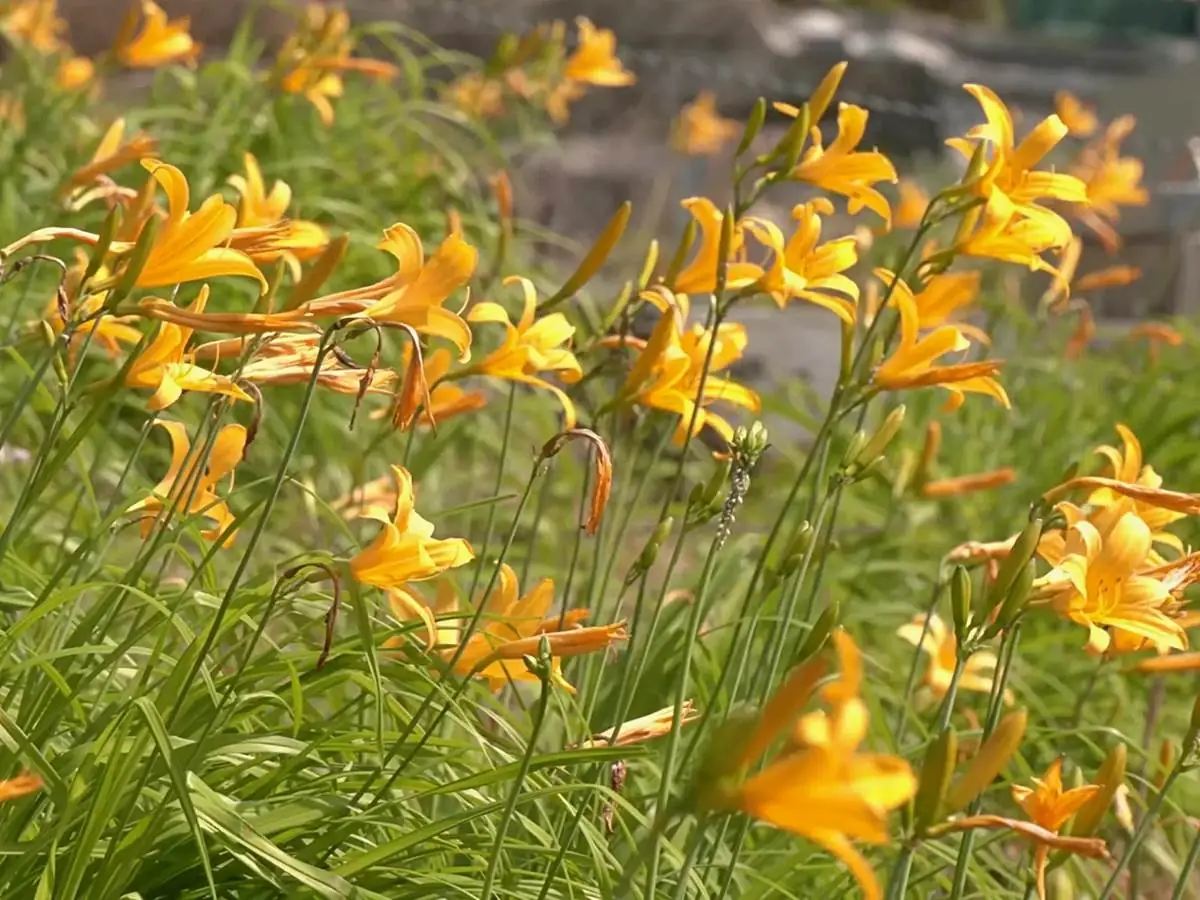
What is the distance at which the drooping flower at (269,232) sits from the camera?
4.16 feet

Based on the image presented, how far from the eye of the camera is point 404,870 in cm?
129

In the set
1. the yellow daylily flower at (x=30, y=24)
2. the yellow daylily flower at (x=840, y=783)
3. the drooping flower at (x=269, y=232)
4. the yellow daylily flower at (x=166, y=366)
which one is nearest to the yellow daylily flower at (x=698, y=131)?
the yellow daylily flower at (x=30, y=24)

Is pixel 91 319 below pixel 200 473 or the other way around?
the other way around

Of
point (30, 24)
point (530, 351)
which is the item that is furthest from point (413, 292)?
point (30, 24)

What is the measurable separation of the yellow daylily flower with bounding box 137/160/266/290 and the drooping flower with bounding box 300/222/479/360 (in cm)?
7

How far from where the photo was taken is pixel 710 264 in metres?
1.64

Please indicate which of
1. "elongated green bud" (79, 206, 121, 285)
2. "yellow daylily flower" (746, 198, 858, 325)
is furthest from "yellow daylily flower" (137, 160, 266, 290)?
"yellow daylily flower" (746, 198, 858, 325)

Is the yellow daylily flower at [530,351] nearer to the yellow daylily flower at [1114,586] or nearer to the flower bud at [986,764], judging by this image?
the yellow daylily flower at [1114,586]

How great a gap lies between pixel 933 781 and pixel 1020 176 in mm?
755

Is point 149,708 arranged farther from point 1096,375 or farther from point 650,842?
point 1096,375

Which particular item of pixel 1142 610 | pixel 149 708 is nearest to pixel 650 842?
pixel 149 708

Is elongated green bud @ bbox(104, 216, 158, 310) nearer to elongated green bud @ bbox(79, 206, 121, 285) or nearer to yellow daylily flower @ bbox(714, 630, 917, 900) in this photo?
elongated green bud @ bbox(79, 206, 121, 285)

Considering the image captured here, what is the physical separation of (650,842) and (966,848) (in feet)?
2.08

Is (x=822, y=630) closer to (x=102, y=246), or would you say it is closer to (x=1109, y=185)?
(x=102, y=246)
